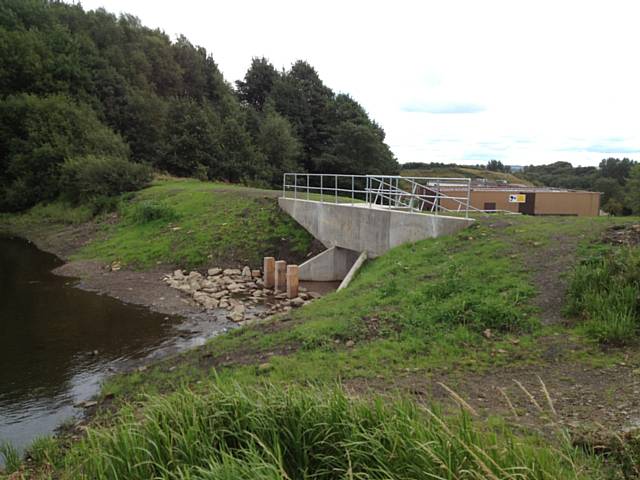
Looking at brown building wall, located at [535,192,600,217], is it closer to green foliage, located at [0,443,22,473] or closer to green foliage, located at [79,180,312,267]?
green foliage, located at [79,180,312,267]

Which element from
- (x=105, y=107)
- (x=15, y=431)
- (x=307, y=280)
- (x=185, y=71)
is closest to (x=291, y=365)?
(x=15, y=431)

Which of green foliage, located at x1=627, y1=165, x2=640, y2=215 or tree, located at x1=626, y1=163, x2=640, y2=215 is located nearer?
tree, located at x1=626, y1=163, x2=640, y2=215

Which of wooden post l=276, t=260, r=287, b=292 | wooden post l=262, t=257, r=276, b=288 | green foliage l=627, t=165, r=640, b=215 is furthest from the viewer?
green foliage l=627, t=165, r=640, b=215

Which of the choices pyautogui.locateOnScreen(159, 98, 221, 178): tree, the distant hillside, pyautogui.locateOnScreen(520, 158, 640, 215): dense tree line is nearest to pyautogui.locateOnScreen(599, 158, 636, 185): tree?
pyautogui.locateOnScreen(520, 158, 640, 215): dense tree line

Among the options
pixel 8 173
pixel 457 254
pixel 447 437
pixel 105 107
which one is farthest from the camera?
pixel 105 107

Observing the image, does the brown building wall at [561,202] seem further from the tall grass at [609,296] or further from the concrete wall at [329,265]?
the tall grass at [609,296]

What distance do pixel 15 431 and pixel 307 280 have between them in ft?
39.4

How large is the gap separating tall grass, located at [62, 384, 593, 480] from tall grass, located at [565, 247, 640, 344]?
4124 millimetres

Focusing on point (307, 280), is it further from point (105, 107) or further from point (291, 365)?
point (105, 107)

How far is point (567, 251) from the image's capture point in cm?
1049

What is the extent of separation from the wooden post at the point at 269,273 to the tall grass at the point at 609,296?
Answer: 11239mm

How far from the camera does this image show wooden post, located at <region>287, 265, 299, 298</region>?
16.7m

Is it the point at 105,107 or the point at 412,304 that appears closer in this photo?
the point at 412,304

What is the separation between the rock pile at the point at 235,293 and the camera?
15.1m
